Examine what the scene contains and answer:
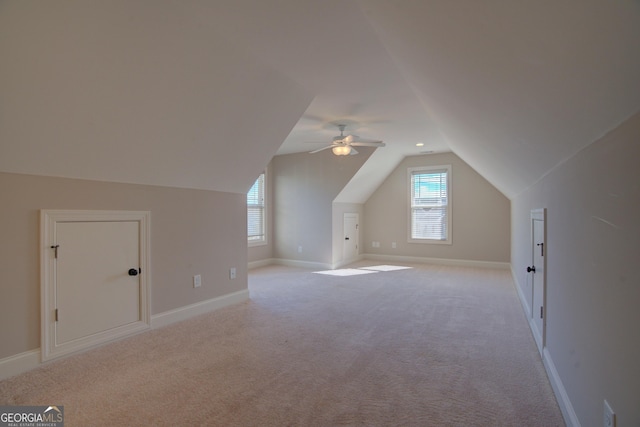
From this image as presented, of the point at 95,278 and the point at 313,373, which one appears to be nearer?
the point at 313,373

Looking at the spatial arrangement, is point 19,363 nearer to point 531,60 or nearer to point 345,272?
point 531,60

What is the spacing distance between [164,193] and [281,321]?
1.87 metres

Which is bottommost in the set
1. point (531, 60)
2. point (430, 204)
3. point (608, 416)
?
point (608, 416)

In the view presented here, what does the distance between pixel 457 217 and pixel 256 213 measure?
444 cm

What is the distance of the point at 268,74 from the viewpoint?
2715mm

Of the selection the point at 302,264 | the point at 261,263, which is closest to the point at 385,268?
the point at 302,264

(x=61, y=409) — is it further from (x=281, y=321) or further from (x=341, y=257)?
(x=341, y=257)

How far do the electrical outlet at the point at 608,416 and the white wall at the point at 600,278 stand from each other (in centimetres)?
3

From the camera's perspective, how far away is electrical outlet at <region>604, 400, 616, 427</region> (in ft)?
3.68

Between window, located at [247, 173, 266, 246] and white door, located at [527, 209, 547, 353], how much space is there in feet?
16.5

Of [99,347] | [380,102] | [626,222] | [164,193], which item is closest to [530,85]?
[626,222]

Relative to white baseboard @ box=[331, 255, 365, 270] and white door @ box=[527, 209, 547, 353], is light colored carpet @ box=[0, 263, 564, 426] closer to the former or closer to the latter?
white door @ box=[527, 209, 547, 353]

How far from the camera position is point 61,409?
1.83 m

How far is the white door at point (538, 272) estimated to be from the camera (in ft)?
8.00
